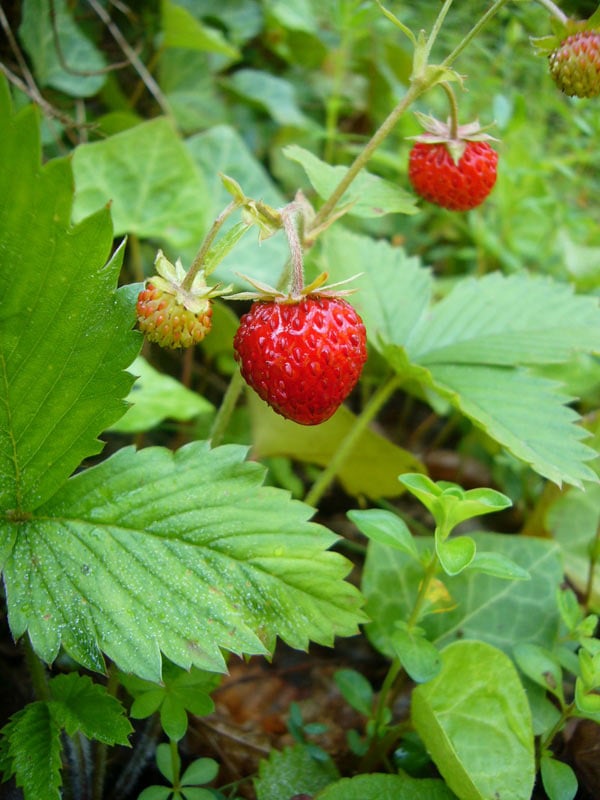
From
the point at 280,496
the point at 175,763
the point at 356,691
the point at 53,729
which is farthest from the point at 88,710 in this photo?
the point at 356,691

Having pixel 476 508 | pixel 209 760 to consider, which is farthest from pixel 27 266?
pixel 209 760

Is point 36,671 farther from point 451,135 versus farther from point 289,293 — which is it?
point 451,135

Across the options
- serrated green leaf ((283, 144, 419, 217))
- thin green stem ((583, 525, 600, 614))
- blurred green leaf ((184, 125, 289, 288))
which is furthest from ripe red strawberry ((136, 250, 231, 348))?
blurred green leaf ((184, 125, 289, 288))

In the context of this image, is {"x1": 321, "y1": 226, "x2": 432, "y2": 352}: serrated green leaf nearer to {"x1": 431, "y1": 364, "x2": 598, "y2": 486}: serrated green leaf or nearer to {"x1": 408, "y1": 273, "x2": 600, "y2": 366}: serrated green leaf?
{"x1": 408, "y1": 273, "x2": 600, "y2": 366}: serrated green leaf

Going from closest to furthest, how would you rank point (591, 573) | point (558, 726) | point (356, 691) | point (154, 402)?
1. point (558, 726)
2. point (356, 691)
3. point (591, 573)
4. point (154, 402)

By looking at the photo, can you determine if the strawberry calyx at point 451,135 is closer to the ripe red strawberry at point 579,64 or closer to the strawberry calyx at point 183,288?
the ripe red strawberry at point 579,64

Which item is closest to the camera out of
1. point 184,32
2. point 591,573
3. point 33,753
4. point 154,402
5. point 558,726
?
point 33,753

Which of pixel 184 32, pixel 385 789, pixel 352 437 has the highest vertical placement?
pixel 184 32

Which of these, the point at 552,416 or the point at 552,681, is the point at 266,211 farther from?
the point at 552,681
